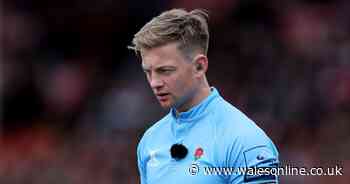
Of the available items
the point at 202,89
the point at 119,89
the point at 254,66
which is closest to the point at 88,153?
the point at 119,89

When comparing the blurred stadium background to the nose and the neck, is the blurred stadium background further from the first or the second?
the nose

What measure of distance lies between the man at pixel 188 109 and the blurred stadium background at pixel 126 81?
136 inches

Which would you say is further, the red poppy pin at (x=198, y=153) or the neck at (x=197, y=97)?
the neck at (x=197, y=97)

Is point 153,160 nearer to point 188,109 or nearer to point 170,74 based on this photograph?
point 188,109

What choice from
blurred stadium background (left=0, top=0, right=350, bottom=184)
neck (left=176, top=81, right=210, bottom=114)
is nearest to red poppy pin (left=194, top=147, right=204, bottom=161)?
neck (left=176, top=81, right=210, bottom=114)

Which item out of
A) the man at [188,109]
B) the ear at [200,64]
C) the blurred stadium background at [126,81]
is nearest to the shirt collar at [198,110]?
the man at [188,109]

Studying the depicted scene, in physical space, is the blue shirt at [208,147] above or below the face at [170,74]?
below

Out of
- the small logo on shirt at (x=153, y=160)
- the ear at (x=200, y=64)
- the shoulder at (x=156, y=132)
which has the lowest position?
the small logo on shirt at (x=153, y=160)

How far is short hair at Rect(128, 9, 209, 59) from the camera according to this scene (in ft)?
14.6

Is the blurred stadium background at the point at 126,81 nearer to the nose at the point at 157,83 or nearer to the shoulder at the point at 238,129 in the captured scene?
the shoulder at the point at 238,129

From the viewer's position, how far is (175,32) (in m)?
4.47

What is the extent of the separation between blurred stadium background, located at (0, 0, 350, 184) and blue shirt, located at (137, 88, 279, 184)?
3366mm

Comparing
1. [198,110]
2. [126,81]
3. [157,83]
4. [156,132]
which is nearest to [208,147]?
[198,110]

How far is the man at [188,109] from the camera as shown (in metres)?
4.29
